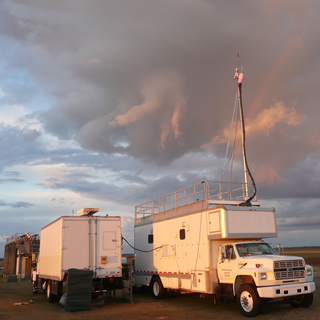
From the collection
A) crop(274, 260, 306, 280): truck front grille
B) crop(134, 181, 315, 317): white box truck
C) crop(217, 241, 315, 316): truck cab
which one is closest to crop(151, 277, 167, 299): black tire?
crop(134, 181, 315, 317): white box truck

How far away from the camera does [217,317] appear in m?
11.9

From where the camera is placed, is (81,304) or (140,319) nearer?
(140,319)

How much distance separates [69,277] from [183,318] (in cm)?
498

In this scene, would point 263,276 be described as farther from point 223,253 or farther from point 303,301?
point 303,301

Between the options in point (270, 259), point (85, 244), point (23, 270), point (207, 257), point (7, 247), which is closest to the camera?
point (270, 259)

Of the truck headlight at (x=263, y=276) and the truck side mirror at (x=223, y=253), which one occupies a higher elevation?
the truck side mirror at (x=223, y=253)

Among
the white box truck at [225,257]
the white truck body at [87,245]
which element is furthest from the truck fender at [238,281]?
the white truck body at [87,245]

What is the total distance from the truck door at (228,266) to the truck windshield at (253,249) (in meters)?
0.28

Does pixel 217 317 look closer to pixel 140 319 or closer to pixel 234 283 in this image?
pixel 234 283

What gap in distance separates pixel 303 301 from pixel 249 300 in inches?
96.6

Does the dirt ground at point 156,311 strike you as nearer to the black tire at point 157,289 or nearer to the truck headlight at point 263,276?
the black tire at point 157,289

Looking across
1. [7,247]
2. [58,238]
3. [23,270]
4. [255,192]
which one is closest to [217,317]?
[255,192]

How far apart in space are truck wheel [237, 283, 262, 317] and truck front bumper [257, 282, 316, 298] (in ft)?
0.97

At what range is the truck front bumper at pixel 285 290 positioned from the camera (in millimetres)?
11184
